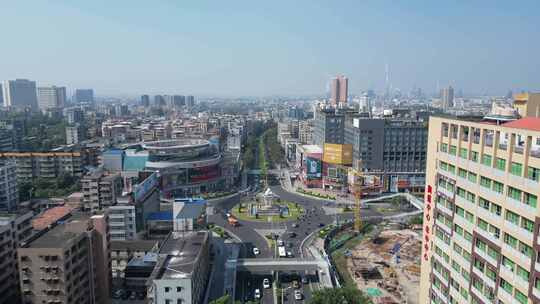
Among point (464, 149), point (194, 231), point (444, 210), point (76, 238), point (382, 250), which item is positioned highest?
point (464, 149)

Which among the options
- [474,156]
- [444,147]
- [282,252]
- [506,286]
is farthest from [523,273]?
[282,252]

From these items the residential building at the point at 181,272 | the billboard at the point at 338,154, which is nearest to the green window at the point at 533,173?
the residential building at the point at 181,272

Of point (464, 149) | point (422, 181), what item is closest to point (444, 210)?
point (464, 149)

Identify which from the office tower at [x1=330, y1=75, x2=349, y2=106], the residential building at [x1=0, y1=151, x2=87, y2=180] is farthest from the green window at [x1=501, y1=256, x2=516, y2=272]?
the office tower at [x1=330, y1=75, x2=349, y2=106]

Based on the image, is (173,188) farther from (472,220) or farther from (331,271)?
(472,220)

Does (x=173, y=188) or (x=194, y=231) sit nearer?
(x=194, y=231)

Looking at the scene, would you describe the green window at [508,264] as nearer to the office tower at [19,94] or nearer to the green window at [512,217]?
the green window at [512,217]

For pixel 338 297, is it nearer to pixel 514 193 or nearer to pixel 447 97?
pixel 514 193
